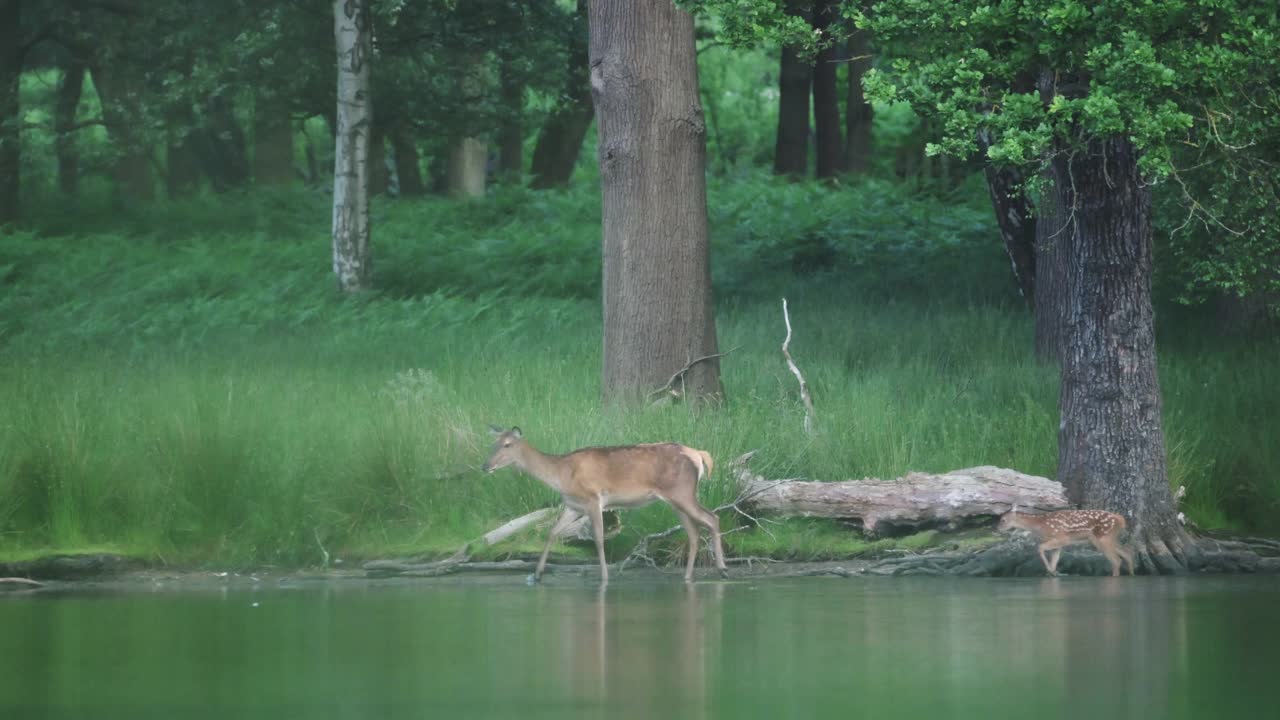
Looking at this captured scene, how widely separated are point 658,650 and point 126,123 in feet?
90.3

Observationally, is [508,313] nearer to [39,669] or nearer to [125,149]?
[125,149]

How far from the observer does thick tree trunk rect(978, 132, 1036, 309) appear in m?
20.8

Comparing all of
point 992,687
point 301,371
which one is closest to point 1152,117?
point 992,687

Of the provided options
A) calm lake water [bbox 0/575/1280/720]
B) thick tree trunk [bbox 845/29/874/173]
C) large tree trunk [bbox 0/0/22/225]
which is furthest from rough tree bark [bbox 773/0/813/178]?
calm lake water [bbox 0/575/1280/720]

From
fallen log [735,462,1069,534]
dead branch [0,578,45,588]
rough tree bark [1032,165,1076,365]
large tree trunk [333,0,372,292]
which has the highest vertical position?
large tree trunk [333,0,372,292]

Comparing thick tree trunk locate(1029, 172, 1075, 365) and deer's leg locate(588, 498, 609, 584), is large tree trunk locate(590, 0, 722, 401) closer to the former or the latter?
thick tree trunk locate(1029, 172, 1075, 365)

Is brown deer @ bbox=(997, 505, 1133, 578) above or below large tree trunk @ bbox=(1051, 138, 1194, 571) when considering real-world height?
below

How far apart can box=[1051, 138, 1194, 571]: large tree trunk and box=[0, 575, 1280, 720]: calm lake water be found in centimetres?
89

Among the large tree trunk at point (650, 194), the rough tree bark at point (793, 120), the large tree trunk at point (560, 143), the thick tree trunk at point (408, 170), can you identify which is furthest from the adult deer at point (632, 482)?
the thick tree trunk at point (408, 170)

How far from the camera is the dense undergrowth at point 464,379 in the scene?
1412 centimetres

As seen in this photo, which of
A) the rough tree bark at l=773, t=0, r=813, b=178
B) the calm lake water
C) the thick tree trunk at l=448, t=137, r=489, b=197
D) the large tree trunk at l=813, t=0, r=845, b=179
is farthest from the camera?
the thick tree trunk at l=448, t=137, r=489, b=197

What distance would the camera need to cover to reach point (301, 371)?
2027cm

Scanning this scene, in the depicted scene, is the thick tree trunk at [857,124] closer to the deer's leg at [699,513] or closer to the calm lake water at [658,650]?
the deer's leg at [699,513]

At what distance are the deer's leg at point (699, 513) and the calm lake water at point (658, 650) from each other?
1.50 feet
